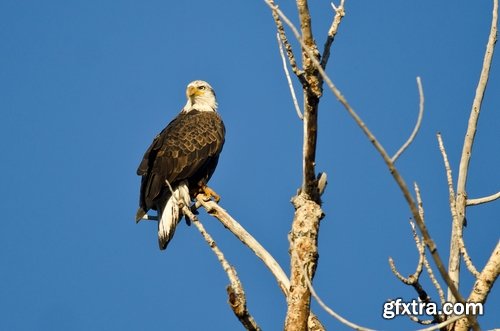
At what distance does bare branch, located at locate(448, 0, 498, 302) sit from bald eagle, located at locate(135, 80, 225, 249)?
3.79 metres

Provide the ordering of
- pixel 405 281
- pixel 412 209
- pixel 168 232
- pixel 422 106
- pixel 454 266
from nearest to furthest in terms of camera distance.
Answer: pixel 412 209 < pixel 422 106 < pixel 405 281 < pixel 454 266 < pixel 168 232

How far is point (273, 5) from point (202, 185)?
5.20m

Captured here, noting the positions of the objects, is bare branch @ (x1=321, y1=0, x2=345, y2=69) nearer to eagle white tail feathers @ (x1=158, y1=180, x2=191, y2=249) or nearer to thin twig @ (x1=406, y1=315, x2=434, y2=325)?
thin twig @ (x1=406, y1=315, x2=434, y2=325)

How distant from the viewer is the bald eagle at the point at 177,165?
8398 mm

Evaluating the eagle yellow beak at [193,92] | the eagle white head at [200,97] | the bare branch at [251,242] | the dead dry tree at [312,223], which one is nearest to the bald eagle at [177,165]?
the eagle white head at [200,97]

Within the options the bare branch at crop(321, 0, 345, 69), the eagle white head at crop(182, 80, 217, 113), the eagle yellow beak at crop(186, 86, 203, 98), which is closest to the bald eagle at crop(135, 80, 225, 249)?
the eagle white head at crop(182, 80, 217, 113)

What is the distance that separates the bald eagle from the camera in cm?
840

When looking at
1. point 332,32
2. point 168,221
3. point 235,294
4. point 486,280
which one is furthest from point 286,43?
point 168,221

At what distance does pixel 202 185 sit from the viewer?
8977 millimetres

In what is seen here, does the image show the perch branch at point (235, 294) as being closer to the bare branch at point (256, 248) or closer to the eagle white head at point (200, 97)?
the bare branch at point (256, 248)

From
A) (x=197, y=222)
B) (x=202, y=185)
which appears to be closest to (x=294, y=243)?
(x=197, y=222)

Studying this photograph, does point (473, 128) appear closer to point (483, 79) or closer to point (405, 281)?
point (483, 79)

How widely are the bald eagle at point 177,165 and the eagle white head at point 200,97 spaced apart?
0.52 metres

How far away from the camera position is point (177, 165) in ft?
29.0
